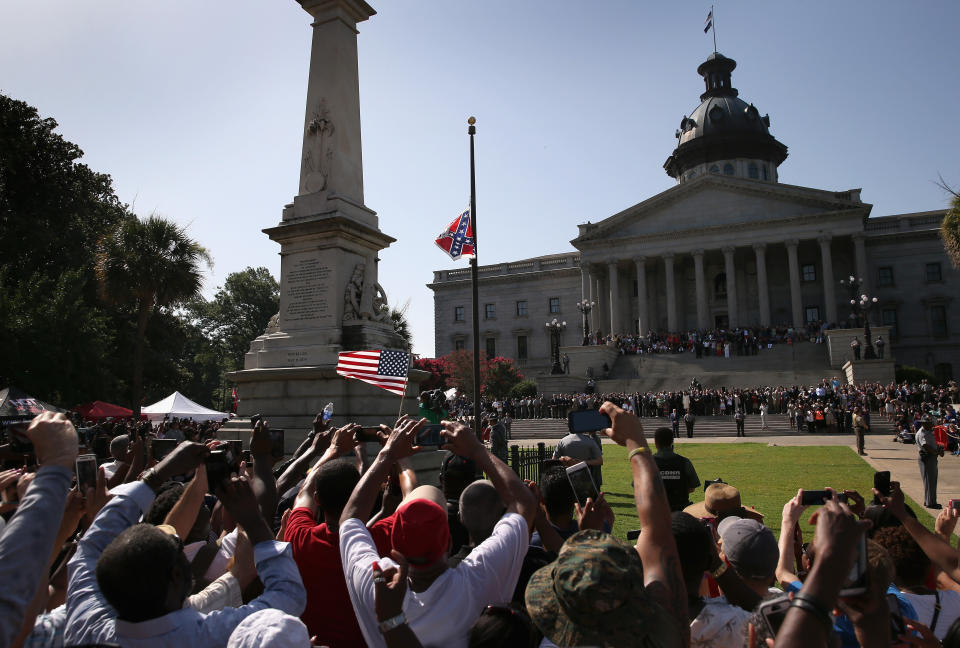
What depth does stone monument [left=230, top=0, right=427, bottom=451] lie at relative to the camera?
11.4m

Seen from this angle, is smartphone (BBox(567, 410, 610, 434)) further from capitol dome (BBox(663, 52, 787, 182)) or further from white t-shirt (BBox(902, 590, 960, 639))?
capitol dome (BBox(663, 52, 787, 182))

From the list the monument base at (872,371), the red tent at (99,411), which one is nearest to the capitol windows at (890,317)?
the monument base at (872,371)

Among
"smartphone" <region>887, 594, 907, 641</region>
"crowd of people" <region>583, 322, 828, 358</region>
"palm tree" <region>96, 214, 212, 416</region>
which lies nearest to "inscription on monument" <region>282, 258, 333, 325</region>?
"smartphone" <region>887, 594, 907, 641</region>

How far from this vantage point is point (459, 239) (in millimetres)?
16484

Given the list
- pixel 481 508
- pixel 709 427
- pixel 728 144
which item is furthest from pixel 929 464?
pixel 728 144

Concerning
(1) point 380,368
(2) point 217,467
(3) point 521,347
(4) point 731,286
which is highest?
(4) point 731,286

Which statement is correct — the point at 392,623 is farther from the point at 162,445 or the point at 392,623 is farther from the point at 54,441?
the point at 162,445

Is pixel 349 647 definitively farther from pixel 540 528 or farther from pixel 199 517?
pixel 199 517

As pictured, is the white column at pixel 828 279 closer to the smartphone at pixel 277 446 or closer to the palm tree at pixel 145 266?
the palm tree at pixel 145 266

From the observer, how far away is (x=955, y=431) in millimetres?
21406

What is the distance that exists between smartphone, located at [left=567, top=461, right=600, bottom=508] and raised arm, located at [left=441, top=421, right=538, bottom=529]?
20cm

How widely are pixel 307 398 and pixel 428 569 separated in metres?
9.40

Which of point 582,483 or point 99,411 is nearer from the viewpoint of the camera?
point 582,483

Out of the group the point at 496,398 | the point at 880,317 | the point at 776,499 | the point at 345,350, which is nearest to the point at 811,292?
the point at 880,317
